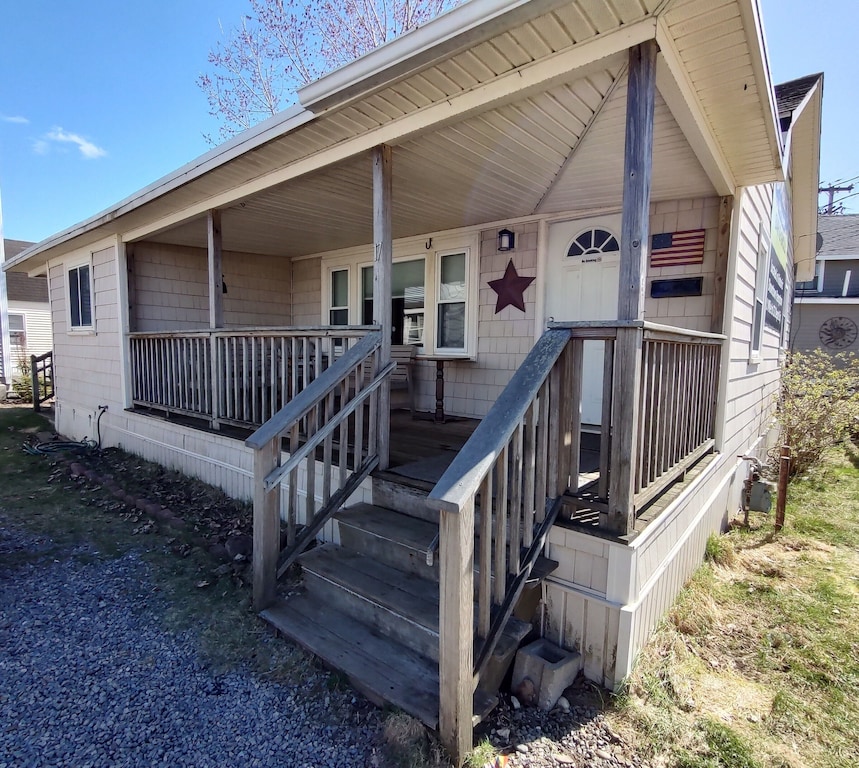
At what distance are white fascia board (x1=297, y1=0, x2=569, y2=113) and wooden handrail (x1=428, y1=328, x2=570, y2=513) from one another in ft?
4.59

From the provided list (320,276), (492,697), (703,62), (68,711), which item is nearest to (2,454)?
(320,276)

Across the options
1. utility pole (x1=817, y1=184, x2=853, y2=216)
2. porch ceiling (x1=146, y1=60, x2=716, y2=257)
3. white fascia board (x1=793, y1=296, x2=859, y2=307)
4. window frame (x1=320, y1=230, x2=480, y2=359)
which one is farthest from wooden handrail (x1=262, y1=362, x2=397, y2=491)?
utility pole (x1=817, y1=184, x2=853, y2=216)

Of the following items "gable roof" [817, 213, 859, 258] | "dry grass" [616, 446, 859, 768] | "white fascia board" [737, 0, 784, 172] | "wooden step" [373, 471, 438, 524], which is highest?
"gable roof" [817, 213, 859, 258]

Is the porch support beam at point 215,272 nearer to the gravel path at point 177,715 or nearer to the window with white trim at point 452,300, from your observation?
the window with white trim at point 452,300

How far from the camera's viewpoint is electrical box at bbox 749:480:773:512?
5.03 meters

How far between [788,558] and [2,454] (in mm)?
9441

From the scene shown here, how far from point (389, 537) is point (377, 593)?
1.18 ft

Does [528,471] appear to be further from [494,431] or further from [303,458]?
[303,458]

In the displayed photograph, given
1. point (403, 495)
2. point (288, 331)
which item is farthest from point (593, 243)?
point (403, 495)

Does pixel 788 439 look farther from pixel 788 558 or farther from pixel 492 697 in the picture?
pixel 492 697

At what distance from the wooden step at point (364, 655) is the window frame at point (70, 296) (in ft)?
20.6

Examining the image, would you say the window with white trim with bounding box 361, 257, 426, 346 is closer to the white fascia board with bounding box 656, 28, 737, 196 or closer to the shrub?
the white fascia board with bounding box 656, 28, 737, 196

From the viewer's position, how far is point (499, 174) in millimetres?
4031

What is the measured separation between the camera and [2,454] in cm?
695
